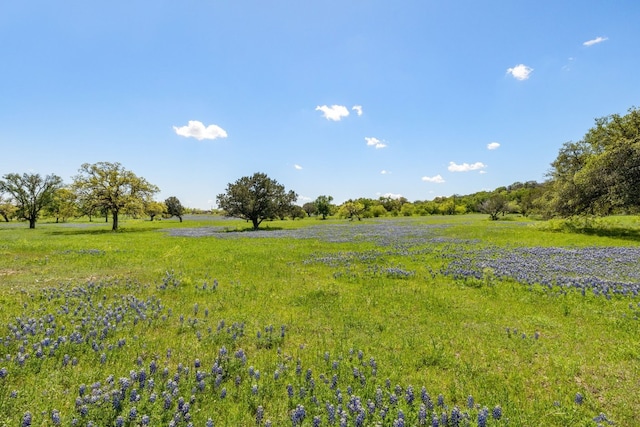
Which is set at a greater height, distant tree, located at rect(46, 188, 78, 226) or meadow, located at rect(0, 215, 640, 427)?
distant tree, located at rect(46, 188, 78, 226)

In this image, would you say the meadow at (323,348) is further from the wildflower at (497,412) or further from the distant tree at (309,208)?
the distant tree at (309,208)

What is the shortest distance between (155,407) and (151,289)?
7.68 meters

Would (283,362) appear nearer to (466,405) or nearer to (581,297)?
(466,405)

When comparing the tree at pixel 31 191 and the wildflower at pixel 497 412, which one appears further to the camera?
the tree at pixel 31 191

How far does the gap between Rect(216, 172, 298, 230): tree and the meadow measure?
32.6 metres

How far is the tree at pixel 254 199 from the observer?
45531mm

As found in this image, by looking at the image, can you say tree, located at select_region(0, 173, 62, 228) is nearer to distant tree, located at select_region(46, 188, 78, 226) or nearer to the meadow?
distant tree, located at select_region(46, 188, 78, 226)

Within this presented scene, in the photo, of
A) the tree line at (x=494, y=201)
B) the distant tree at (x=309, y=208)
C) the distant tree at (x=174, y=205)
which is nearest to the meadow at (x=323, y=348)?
the tree line at (x=494, y=201)

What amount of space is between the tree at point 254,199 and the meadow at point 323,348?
3261 centimetres

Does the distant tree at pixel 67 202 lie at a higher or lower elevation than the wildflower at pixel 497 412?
higher

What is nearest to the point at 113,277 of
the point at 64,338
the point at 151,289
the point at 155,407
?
the point at 151,289

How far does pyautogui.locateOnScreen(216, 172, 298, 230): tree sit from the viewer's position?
45531mm

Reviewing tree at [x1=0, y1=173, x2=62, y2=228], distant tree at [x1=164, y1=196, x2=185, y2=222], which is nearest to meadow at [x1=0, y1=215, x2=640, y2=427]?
tree at [x1=0, y1=173, x2=62, y2=228]

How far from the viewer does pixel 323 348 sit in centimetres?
657
